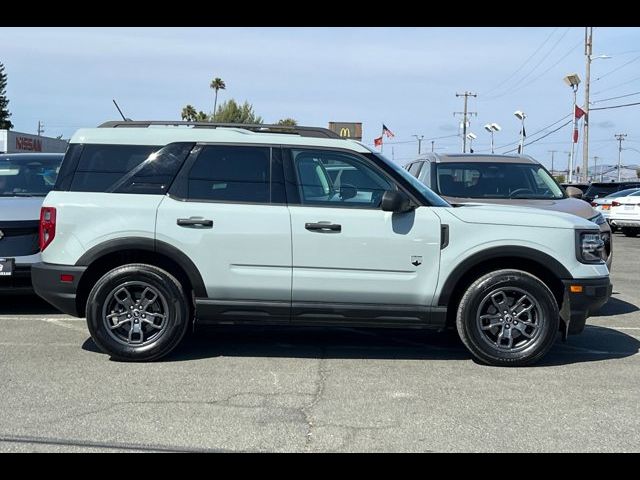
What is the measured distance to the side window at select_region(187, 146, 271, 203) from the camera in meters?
5.93

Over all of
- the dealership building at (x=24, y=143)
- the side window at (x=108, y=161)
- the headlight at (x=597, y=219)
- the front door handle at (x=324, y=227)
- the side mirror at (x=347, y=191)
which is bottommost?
the front door handle at (x=324, y=227)

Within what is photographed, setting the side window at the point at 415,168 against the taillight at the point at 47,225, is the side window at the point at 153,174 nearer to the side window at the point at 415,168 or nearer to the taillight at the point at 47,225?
the taillight at the point at 47,225

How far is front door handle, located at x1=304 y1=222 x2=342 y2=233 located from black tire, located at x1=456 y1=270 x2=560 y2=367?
119 cm

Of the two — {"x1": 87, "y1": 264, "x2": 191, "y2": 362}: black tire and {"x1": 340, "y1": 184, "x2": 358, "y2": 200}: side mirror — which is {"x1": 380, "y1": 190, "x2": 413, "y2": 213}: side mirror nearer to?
{"x1": 340, "y1": 184, "x2": 358, "y2": 200}: side mirror

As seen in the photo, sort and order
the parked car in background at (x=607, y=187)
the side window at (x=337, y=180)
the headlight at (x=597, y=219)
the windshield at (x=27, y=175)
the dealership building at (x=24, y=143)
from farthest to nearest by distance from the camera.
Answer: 1. the dealership building at (x=24, y=143)
2. the parked car in background at (x=607, y=187)
3. the windshield at (x=27, y=175)
4. the headlight at (x=597, y=219)
5. the side window at (x=337, y=180)

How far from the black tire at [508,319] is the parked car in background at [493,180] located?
3.08 meters

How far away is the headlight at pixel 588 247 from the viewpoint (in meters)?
5.94

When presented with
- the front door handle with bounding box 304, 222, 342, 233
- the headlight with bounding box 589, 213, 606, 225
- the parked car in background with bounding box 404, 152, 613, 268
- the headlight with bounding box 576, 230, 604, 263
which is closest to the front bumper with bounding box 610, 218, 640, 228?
the parked car in background with bounding box 404, 152, 613, 268

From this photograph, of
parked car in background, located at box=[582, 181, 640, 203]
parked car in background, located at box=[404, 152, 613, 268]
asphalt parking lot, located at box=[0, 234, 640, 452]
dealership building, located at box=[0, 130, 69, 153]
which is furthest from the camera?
dealership building, located at box=[0, 130, 69, 153]

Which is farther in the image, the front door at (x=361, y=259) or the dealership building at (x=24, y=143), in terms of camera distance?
the dealership building at (x=24, y=143)

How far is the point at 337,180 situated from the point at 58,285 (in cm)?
247

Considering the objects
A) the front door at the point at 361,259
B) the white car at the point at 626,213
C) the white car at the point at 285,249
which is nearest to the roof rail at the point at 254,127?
the white car at the point at 285,249
